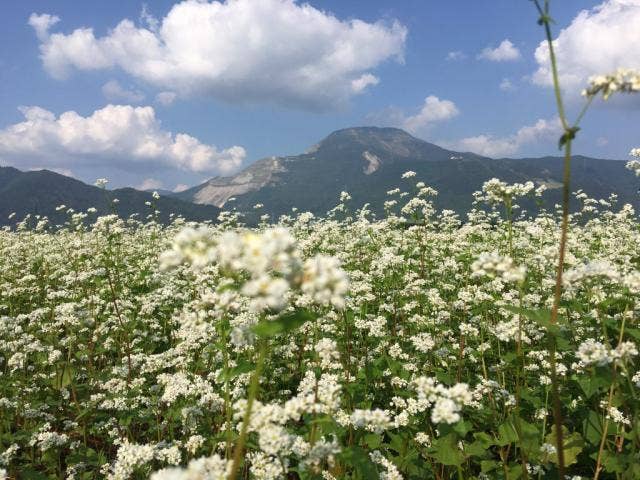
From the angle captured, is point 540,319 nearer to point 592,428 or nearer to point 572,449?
point 572,449

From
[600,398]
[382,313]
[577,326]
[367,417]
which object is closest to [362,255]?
[382,313]

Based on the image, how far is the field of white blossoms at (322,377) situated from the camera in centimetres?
355

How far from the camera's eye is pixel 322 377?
6.22 metres

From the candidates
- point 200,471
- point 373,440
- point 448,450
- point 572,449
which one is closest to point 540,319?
point 448,450

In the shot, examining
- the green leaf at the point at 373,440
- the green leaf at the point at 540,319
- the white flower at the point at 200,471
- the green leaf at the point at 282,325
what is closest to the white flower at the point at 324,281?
the green leaf at the point at 282,325

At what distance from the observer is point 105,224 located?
1064 centimetres

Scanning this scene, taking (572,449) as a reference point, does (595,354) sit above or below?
above

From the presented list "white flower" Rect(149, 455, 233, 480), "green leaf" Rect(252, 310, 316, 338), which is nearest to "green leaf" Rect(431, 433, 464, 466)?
"white flower" Rect(149, 455, 233, 480)

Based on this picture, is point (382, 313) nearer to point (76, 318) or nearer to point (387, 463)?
point (387, 463)

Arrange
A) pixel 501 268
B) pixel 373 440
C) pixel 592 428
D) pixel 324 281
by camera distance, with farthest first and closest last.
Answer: pixel 592 428
pixel 373 440
pixel 501 268
pixel 324 281

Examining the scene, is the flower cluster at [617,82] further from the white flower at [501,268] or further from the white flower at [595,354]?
the white flower at [595,354]

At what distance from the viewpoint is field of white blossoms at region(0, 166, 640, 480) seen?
3549 millimetres

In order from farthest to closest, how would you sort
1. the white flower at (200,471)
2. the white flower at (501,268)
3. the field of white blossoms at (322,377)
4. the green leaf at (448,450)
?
the green leaf at (448,450)
the white flower at (501,268)
the field of white blossoms at (322,377)
the white flower at (200,471)

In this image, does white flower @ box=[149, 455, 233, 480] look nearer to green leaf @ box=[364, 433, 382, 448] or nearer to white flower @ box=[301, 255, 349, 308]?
white flower @ box=[301, 255, 349, 308]
